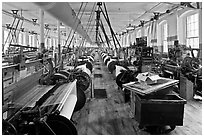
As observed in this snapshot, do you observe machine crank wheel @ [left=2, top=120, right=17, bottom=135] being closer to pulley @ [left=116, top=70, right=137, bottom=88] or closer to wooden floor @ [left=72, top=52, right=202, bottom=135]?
wooden floor @ [left=72, top=52, right=202, bottom=135]

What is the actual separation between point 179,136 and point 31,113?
1.73 meters

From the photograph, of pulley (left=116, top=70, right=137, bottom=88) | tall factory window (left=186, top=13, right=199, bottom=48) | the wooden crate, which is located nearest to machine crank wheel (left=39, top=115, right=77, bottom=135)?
the wooden crate

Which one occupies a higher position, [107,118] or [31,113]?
[31,113]

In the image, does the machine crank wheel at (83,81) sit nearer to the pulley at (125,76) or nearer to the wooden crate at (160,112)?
the pulley at (125,76)

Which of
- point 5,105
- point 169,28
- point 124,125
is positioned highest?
point 169,28

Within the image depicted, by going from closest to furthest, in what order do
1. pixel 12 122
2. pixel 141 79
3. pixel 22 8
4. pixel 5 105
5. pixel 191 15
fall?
pixel 12 122, pixel 5 105, pixel 141 79, pixel 22 8, pixel 191 15

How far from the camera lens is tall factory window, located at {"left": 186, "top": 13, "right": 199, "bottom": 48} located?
7.48 meters

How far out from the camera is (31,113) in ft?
6.04

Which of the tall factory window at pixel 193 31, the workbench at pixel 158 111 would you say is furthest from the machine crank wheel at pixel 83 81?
the tall factory window at pixel 193 31

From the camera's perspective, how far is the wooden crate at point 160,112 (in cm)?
255

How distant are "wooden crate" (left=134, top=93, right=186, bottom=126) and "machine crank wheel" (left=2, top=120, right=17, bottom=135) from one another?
58.7 inches

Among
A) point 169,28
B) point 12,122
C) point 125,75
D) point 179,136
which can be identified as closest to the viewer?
point 12,122

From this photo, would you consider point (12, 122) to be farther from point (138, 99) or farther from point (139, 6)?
point (139, 6)

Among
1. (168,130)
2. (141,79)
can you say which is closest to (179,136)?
(168,130)
